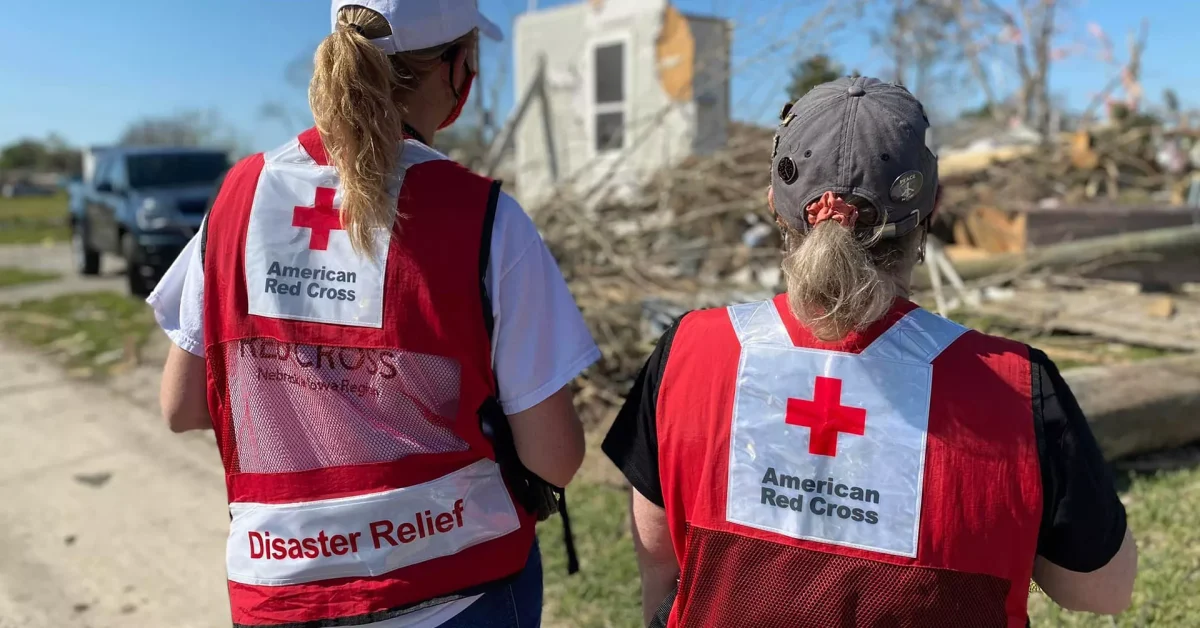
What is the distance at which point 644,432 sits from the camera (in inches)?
57.3

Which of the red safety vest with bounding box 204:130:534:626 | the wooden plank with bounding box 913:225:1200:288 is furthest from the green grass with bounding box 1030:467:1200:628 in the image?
the wooden plank with bounding box 913:225:1200:288

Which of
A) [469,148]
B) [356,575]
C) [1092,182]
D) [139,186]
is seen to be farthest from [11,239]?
[356,575]

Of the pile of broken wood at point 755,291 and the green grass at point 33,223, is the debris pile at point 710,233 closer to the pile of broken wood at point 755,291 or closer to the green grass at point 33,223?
the pile of broken wood at point 755,291

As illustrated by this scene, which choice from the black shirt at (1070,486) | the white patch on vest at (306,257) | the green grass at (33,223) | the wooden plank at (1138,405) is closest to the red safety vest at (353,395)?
the white patch on vest at (306,257)

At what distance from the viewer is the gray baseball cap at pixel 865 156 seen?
1293 mm

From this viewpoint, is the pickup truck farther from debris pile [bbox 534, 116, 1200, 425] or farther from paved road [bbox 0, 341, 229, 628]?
debris pile [bbox 534, 116, 1200, 425]

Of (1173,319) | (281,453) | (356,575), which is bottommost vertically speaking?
(1173,319)

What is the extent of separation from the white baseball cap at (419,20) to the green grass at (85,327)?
7145 millimetres

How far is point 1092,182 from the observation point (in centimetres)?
1123

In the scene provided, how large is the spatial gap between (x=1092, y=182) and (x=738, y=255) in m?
6.98

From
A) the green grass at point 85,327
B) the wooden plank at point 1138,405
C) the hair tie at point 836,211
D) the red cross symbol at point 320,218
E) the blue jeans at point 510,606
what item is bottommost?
the green grass at point 85,327

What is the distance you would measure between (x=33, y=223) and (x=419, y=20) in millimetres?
35264

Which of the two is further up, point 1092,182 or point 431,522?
point 431,522

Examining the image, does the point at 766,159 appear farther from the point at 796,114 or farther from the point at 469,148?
the point at 796,114
